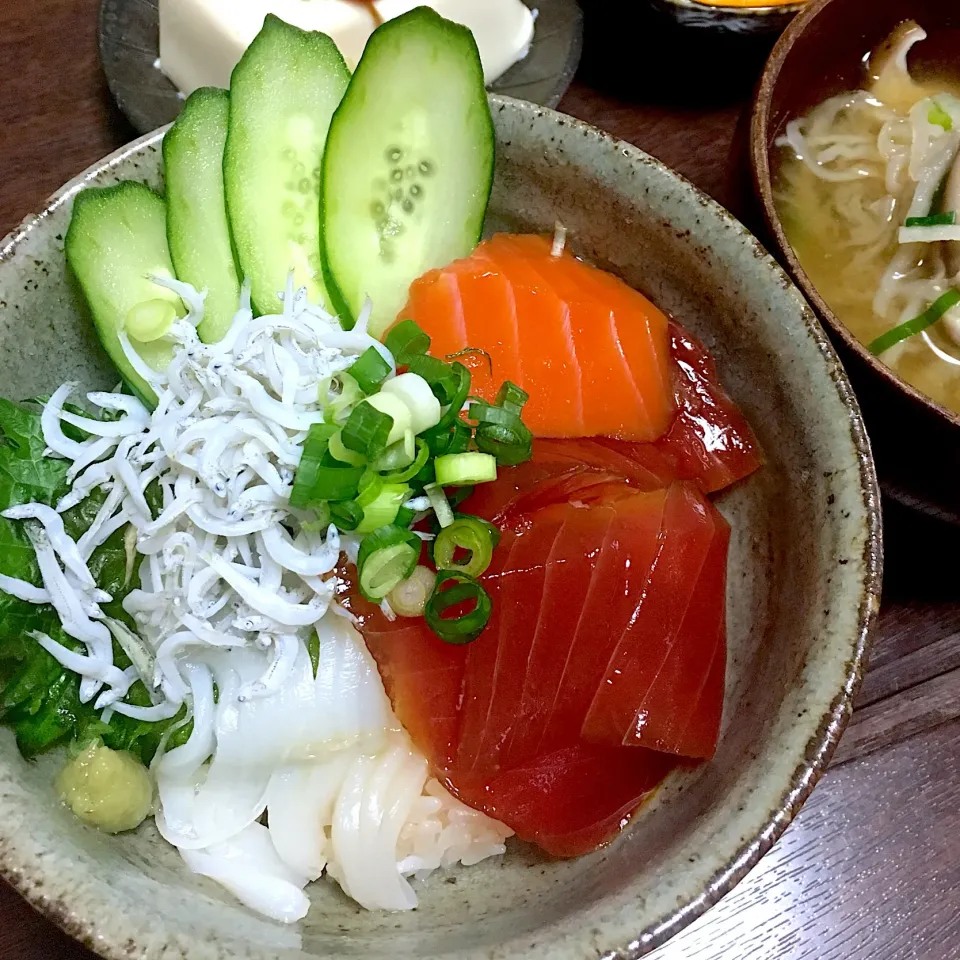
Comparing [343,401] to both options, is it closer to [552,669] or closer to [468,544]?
[468,544]

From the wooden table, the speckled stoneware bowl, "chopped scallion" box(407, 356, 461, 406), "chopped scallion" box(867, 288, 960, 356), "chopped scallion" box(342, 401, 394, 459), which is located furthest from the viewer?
"chopped scallion" box(867, 288, 960, 356)

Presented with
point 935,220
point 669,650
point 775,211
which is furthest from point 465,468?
point 935,220

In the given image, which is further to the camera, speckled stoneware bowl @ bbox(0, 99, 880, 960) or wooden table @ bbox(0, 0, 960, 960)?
wooden table @ bbox(0, 0, 960, 960)

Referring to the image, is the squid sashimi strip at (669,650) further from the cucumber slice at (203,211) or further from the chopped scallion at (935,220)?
the chopped scallion at (935,220)

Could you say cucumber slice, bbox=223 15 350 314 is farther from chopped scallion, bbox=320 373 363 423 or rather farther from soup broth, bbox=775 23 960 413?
soup broth, bbox=775 23 960 413

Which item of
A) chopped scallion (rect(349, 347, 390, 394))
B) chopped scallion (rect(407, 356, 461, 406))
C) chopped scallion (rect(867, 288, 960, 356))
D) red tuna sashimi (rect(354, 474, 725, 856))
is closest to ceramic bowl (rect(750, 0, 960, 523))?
chopped scallion (rect(867, 288, 960, 356))

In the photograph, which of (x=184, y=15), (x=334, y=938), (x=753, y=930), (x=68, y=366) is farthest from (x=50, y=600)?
(x=184, y=15)

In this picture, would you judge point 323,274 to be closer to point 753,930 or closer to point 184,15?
point 184,15

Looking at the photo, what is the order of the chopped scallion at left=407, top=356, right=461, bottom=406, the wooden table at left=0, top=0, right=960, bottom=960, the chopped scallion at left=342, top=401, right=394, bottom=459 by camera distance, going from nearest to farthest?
the chopped scallion at left=342, top=401, right=394, bottom=459 → the chopped scallion at left=407, top=356, right=461, bottom=406 → the wooden table at left=0, top=0, right=960, bottom=960

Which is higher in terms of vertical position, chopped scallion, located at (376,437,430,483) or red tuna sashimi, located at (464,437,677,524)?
chopped scallion, located at (376,437,430,483)
